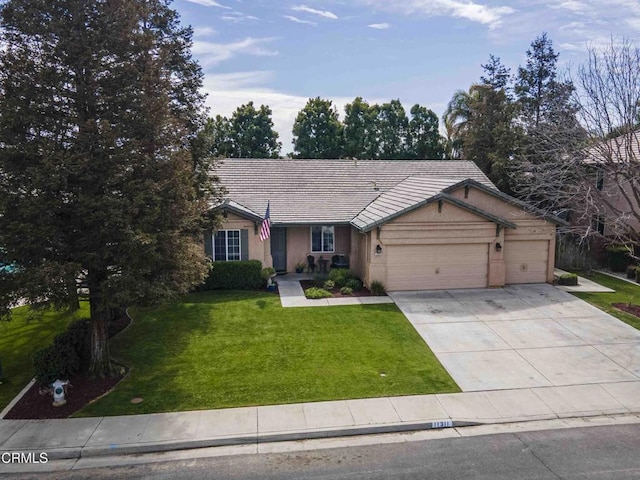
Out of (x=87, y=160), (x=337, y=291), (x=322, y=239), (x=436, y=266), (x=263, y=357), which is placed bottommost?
(x=263, y=357)

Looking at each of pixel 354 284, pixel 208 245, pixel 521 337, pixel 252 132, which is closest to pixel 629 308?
pixel 521 337

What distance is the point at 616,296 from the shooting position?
1958cm

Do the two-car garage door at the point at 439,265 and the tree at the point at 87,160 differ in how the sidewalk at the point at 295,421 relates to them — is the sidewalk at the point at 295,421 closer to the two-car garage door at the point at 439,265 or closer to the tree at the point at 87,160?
the tree at the point at 87,160

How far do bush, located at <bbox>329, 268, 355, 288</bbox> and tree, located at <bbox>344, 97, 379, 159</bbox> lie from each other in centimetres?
2345

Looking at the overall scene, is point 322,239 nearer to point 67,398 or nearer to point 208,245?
point 208,245

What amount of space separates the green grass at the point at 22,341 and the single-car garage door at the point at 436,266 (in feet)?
37.6

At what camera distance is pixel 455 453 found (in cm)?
907

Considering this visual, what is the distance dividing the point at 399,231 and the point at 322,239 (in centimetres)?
496

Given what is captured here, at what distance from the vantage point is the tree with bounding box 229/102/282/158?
41.8 metres

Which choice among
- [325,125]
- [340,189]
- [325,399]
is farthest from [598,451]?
[325,125]

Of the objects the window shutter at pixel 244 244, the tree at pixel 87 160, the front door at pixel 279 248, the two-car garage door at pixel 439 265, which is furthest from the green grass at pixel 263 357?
the front door at pixel 279 248

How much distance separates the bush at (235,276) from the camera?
20109 millimetres

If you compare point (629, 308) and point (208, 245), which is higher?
point (208, 245)

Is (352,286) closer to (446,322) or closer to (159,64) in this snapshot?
(446,322)
